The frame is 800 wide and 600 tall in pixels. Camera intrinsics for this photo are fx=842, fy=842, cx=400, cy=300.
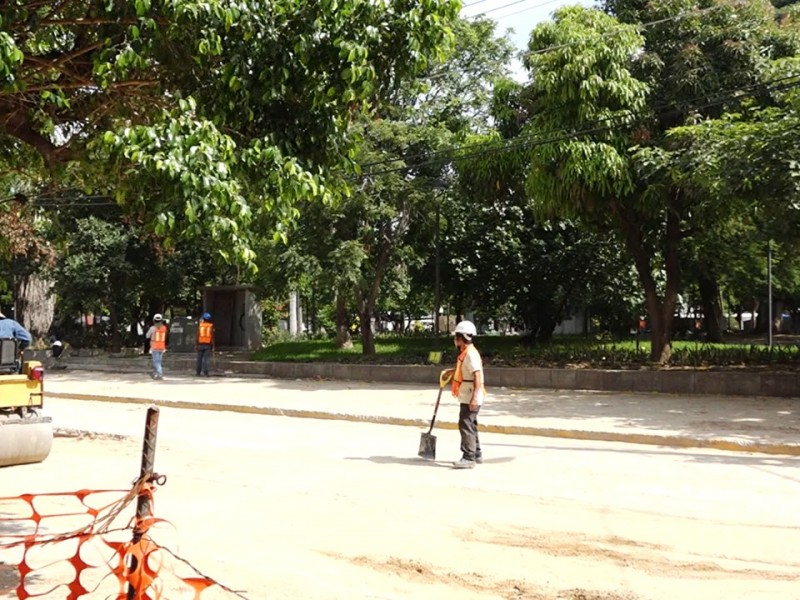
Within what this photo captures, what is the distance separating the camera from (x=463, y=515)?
7273 mm

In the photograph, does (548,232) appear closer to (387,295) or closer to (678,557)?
(387,295)

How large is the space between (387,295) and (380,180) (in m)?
6.00

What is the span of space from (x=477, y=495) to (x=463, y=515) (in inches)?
35.4

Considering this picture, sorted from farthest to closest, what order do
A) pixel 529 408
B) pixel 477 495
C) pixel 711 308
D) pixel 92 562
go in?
pixel 711 308 < pixel 529 408 < pixel 477 495 < pixel 92 562

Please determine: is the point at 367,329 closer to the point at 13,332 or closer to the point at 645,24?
the point at 645,24

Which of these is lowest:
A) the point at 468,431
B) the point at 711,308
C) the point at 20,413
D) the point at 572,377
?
the point at 468,431

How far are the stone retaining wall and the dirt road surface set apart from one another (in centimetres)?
577

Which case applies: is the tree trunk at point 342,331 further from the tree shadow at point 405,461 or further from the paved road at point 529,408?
the tree shadow at point 405,461

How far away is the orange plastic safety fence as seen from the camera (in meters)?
4.43

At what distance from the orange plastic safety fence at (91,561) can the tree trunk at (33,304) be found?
2711 cm

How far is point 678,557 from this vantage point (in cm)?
599

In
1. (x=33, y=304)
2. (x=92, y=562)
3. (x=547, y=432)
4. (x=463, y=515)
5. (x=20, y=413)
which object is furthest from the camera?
(x=33, y=304)

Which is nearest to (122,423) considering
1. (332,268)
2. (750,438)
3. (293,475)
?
(293,475)

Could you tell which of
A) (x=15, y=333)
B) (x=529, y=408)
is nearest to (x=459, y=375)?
(x=15, y=333)
